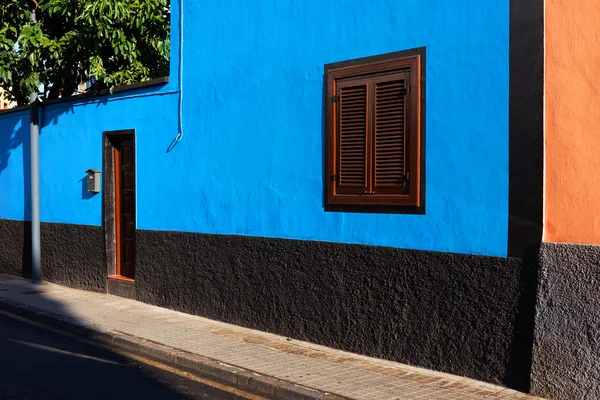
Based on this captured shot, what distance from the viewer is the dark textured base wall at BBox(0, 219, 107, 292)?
12.5 metres

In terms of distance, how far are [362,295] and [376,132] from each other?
5.75ft

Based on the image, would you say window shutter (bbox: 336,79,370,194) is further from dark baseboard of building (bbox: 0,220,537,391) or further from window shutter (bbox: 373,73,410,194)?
dark baseboard of building (bbox: 0,220,537,391)

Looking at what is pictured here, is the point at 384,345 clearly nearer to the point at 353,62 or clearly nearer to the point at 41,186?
the point at 353,62

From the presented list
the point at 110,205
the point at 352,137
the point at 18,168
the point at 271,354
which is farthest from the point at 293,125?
the point at 18,168

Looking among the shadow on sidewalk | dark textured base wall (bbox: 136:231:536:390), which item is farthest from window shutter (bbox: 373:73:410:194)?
the shadow on sidewalk

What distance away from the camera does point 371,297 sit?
7.89m

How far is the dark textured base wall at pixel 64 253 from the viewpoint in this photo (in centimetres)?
1254

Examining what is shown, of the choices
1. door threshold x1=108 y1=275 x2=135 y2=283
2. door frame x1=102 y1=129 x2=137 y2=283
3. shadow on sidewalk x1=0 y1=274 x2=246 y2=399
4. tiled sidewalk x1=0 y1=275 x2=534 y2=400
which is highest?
door frame x1=102 y1=129 x2=137 y2=283

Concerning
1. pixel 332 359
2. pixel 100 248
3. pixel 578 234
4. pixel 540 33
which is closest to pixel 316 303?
pixel 332 359

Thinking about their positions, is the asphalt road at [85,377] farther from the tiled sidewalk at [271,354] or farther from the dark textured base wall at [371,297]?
the dark textured base wall at [371,297]

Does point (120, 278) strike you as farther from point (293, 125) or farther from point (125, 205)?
point (293, 125)

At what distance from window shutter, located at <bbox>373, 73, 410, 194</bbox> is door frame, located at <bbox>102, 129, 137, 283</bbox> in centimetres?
577

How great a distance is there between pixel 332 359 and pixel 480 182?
2.42m

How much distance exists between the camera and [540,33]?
6438 millimetres
